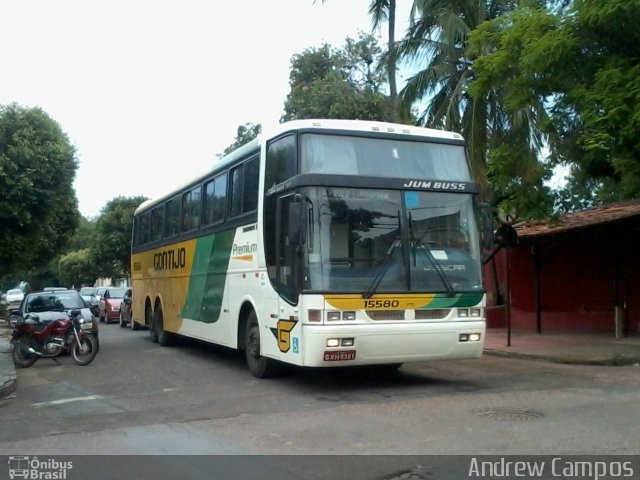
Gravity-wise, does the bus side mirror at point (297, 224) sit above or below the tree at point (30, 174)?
below

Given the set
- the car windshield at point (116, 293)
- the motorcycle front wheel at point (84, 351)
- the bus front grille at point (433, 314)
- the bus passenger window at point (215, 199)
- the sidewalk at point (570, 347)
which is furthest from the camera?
the car windshield at point (116, 293)

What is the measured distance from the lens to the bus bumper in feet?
32.5

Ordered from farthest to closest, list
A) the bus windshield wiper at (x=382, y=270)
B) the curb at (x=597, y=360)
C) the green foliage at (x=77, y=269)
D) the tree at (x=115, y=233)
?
1. the green foliage at (x=77, y=269)
2. the tree at (x=115, y=233)
3. the curb at (x=597, y=360)
4. the bus windshield wiper at (x=382, y=270)

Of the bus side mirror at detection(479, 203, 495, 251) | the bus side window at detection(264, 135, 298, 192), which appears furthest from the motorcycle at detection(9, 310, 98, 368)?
the bus side mirror at detection(479, 203, 495, 251)

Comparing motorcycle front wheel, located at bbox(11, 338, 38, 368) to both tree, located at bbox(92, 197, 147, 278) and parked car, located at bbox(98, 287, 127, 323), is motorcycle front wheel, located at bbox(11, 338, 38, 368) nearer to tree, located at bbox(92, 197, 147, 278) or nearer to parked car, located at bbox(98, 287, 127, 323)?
parked car, located at bbox(98, 287, 127, 323)

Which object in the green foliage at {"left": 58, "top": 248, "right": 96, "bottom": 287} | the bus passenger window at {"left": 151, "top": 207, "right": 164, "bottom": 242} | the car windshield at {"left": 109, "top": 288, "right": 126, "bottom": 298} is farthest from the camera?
the green foliage at {"left": 58, "top": 248, "right": 96, "bottom": 287}

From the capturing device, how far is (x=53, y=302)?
17.8 meters

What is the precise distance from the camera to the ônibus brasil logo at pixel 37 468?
6.55 meters

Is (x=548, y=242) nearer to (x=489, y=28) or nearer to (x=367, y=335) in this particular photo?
(x=489, y=28)

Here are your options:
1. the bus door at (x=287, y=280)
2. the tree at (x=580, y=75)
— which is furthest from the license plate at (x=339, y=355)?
the tree at (x=580, y=75)

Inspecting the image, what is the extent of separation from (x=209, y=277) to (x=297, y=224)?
16.5ft

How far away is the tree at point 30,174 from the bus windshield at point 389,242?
28.6ft

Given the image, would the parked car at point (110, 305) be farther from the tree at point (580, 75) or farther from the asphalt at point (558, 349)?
the tree at point (580, 75)

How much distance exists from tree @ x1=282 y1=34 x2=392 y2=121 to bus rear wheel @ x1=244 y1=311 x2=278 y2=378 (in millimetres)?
17217
